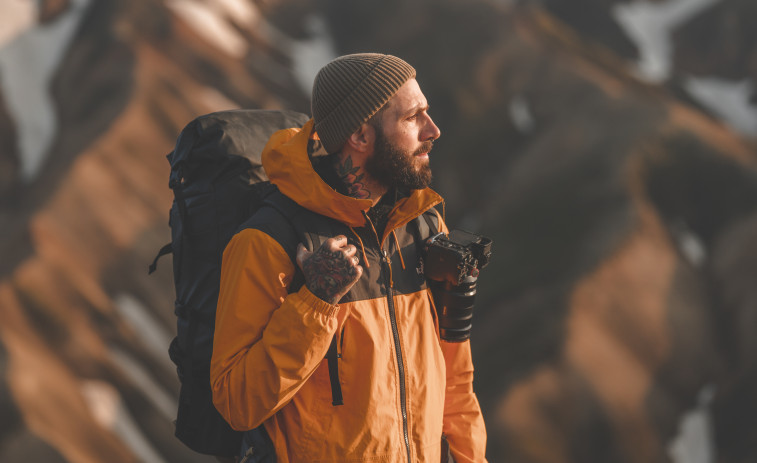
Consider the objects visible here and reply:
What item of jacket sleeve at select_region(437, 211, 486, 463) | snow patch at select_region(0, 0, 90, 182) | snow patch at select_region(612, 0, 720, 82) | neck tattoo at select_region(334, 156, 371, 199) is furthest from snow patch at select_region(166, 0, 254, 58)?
jacket sleeve at select_region(437, 211, 486, 463)

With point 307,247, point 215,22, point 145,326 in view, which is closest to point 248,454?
point 307,247

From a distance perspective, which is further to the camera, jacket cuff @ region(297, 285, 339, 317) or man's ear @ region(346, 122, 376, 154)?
man's ear @ region(346, 122, 376, 154)

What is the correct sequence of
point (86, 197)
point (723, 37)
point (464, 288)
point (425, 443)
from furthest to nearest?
point (723, 37)
point (86, 197)
point (464, 288)
point (425, 443)

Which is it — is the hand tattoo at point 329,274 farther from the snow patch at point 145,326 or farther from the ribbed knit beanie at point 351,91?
the snow patch at point 145,326

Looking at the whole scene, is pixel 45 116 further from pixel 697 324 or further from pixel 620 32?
pixel 620 32

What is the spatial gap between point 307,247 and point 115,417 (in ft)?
104

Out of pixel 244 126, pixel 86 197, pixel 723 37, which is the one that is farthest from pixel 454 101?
pixel 244 126

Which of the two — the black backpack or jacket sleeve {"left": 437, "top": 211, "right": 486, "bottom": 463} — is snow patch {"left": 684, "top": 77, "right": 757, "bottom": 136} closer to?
jacket sleeve {"left": 437, "top": 211, "right": 486, "bottom": 463}

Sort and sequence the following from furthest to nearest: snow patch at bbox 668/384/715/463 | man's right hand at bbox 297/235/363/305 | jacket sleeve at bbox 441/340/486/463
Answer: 1. snow patch at bbox 668/384/715/463
2. jacket sleeve at bbox 441/340/486/463
3. man's right hand at bbox 297/235/363/305

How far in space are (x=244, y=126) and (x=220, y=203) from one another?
29.4 inches

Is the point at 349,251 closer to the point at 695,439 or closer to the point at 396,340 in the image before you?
the point at 396,340

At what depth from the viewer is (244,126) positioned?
4.99 metres

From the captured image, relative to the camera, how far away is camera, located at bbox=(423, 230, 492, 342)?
416 cm

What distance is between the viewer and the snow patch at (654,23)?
231ft
